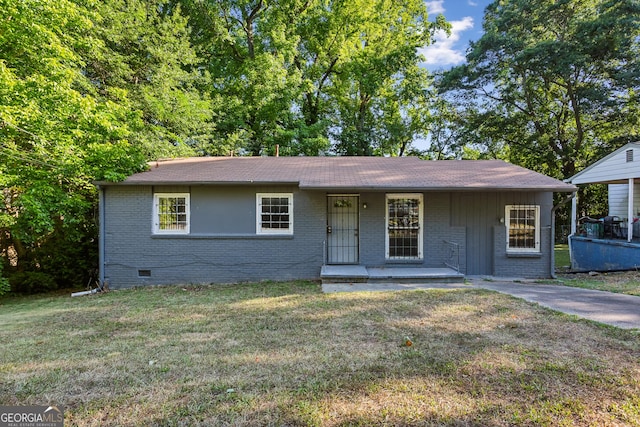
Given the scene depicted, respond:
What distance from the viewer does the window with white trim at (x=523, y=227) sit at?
8812mm

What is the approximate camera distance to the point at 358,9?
62.6 ft

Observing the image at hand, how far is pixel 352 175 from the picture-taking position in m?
9.14

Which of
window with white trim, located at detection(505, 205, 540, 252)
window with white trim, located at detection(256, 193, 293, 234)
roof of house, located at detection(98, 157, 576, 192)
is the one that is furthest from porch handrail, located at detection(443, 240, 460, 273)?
window with white trim, located at detection(256, 193, 293, 234)

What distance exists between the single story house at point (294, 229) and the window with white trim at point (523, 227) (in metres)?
0.03

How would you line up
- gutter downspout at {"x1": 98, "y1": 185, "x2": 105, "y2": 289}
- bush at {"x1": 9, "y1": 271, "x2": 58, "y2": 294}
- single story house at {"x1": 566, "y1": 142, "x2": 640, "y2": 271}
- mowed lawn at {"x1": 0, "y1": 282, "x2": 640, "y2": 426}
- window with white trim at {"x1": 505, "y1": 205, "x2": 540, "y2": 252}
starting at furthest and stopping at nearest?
single story house at {"x1": 566, "y1": 142, "x2": 640, "y2": 271} < bush at {"x1": 9, "y1": 271, "x2": 58, "y2": 294} < window with white trim at {"x1": 505, "y1": 205, "x2": 540, "y2": 252} < gutter downspout at {"x1": 98, "y1": 185, "x2": 105, "y2": 289} < mowed lawn at {"x1": 0, "y1": 282, "x2": 640, "y2": 426}

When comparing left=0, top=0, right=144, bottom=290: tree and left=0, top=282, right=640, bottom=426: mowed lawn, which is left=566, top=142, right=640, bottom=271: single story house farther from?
left=0, top=0, right=144, bottom=290: tree

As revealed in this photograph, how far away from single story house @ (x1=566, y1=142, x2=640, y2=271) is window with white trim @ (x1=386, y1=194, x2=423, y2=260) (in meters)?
6.53

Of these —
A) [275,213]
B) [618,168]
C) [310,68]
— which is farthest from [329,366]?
[310,68]

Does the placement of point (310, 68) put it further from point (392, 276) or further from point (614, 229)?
point (614, 229)

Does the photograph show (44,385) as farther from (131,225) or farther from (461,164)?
(461,164)

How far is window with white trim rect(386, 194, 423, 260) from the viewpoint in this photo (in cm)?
890

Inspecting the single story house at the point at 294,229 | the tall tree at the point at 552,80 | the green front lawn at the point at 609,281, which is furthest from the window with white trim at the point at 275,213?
the tall tree at the point at 552,80

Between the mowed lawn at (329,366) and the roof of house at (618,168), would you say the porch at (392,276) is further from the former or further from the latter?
the roof of house at (618,168)

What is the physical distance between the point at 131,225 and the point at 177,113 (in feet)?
21.6
